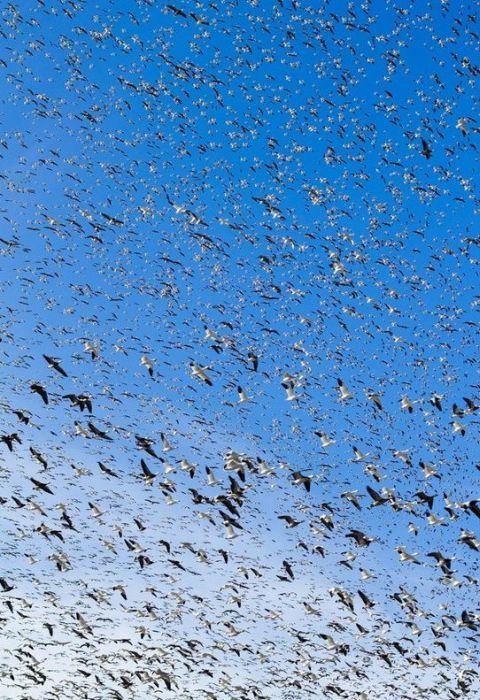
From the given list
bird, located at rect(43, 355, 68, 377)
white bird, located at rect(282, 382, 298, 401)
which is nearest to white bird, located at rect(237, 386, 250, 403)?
white bird, located at rect(282, 382, 298, 401)

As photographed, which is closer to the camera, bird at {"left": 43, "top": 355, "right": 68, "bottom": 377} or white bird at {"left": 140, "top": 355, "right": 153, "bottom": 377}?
bird at {"left": 43, "top": 355, "right": 68, "bottom": 377}

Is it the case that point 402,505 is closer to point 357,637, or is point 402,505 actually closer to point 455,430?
point 455,430

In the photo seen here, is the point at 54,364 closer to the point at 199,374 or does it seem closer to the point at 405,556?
the point at 199,374

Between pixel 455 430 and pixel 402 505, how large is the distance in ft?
13.8

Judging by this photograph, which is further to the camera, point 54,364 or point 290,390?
point 290,390

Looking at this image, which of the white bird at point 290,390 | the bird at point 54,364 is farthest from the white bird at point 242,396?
the bird at point 54,364

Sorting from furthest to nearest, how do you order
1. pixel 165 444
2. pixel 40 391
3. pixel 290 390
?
pixel 290 390 → pixel 165 444 → pixel 40 391

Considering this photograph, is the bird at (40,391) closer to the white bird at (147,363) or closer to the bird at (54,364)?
the bird at (54,364)

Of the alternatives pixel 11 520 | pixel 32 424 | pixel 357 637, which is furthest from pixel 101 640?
pixel 32 424

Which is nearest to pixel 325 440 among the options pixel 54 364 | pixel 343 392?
pixel 343 392

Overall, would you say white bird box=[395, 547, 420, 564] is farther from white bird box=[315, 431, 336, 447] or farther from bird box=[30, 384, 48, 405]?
bird box=[30, 384, 48, 405]

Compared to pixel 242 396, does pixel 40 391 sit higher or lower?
lower

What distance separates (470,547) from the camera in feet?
114

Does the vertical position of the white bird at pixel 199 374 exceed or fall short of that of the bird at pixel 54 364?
it exceeds it
